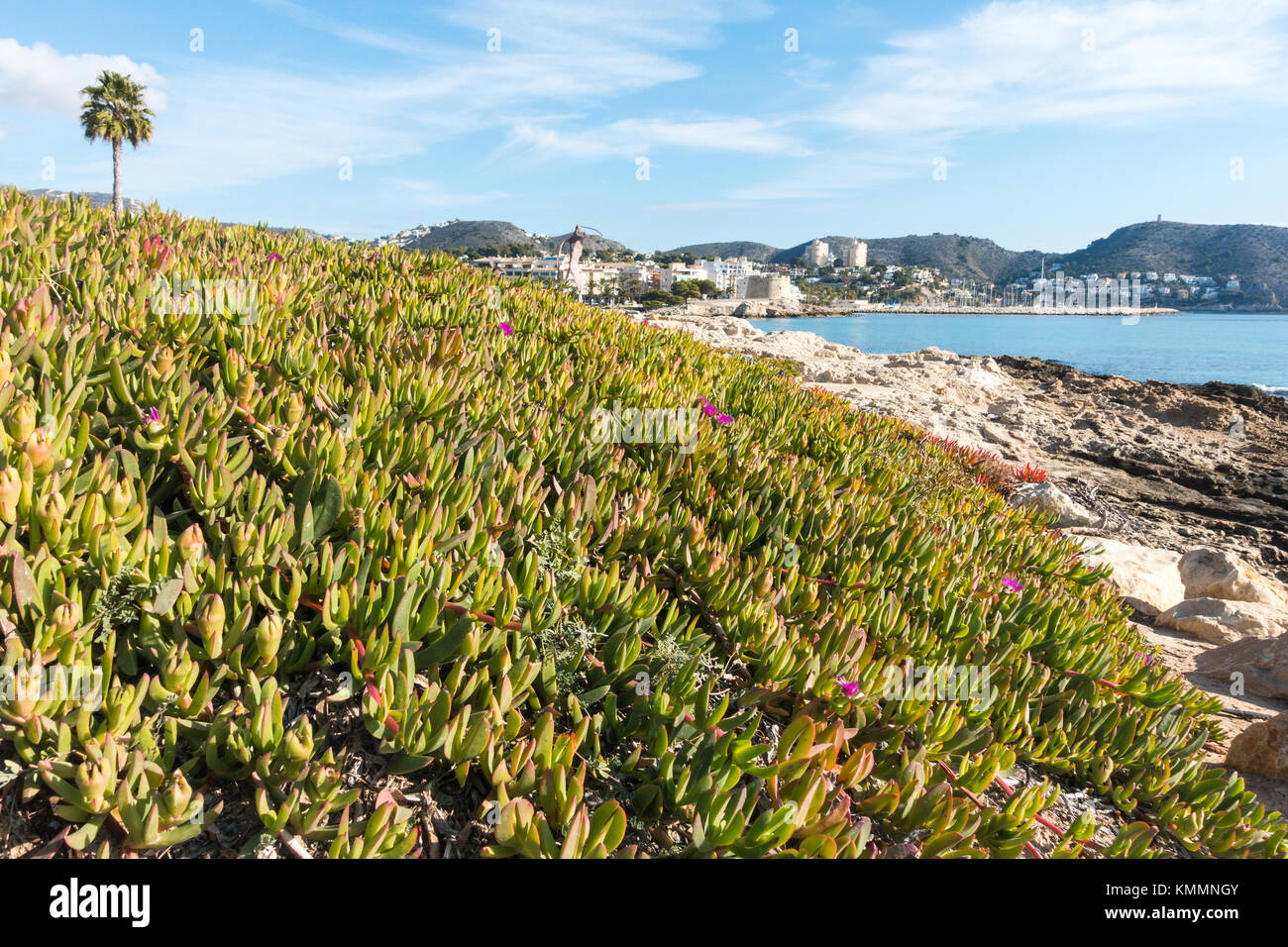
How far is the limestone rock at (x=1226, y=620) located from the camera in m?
5.33

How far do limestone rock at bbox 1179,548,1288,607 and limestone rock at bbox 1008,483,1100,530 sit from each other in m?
1.31

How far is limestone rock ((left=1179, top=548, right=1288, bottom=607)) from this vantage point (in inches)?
244

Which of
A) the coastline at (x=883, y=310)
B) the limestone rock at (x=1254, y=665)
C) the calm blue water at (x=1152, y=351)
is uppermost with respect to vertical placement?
the coastline at (x=883, y=310)

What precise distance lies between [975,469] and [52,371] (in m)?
7.83

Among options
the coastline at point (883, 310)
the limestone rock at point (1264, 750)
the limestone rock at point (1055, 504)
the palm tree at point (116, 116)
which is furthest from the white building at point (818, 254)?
the limestone rock at point (1264, 750)

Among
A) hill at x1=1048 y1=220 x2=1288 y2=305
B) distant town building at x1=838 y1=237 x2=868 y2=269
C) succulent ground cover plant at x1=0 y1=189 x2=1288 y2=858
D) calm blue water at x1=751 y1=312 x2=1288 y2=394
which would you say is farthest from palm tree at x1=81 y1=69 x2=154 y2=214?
distant town building at x1=838 y1=237 x2=868 y2=269

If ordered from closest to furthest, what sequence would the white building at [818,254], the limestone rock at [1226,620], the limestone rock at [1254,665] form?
the limestone rock at [1254,665] → the limestone rock at [1226,620] → the white building at [818,254]

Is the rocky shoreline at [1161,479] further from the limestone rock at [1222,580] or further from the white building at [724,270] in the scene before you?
the white building at [724,270]

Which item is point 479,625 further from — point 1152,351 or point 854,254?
point 854,254

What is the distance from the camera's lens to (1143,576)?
240 inches

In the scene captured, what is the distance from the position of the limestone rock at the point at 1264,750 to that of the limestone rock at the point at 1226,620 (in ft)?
7.07

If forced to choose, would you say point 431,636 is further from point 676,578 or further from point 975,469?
point 975,469

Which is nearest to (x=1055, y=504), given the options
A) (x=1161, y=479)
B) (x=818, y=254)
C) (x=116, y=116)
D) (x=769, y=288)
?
(x=1161, y=479)

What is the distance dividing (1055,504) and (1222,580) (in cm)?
177
